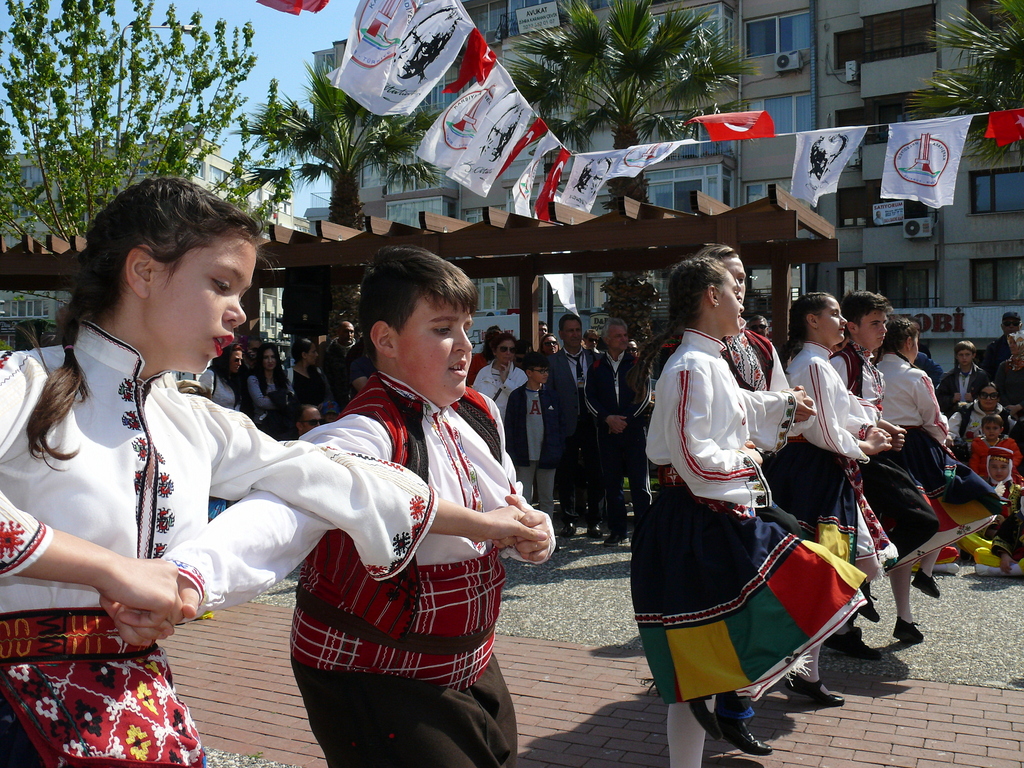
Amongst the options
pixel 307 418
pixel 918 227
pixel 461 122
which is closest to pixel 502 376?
pixel 307 418

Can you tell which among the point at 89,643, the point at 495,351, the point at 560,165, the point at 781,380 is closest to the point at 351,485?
the point at 89,643

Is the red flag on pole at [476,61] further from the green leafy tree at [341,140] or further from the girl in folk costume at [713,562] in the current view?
the green leafy tree at [341,140]

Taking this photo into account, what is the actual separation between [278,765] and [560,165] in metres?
7.86

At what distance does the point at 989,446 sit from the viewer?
325 inches

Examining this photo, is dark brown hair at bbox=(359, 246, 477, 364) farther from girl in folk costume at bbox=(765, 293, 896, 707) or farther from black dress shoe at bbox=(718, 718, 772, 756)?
girl in folk costume at bbox=(765, 293, 896, 707)

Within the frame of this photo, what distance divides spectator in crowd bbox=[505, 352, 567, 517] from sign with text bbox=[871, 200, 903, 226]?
2077 centimetres

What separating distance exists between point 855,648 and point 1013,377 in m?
6.51

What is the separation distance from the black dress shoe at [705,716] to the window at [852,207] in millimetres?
26715

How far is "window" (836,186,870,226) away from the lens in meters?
27.6

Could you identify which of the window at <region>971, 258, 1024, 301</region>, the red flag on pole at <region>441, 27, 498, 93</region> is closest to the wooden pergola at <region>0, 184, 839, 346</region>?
the red flag on pole at <region>441, 27, 498, 93</region>

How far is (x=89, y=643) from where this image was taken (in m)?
1.39

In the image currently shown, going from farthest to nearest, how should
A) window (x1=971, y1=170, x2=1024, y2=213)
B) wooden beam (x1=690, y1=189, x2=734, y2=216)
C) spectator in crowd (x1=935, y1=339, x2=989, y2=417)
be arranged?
window (x1=971, y1=170, x2=1024, y2=213) → spectator in crowd (x1=935, y1=339, x2=989, y2=417) → wooden beam (x1=690, y1=189, x2=734, y2=216)

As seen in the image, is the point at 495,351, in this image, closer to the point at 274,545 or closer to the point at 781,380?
the point at 781,380

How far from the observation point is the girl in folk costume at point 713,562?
3184mm
